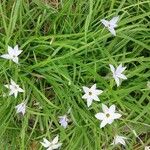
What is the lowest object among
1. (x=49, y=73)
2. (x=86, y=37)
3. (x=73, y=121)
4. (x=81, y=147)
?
(x=81, y=147)

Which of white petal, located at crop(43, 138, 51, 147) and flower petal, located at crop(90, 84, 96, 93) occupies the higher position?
flower petal, located at crop(90, 84, 96, 93)

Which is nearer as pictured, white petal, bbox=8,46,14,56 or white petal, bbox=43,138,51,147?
white petal, bbox=8,46,14,56

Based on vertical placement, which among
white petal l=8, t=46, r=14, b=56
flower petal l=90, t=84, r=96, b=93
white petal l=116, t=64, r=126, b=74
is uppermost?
white petal l=8, t=46, r=14, b=56

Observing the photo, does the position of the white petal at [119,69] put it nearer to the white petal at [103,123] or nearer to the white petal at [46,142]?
the white petal at [103,123]

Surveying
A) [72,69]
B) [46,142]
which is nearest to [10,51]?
[72,69]

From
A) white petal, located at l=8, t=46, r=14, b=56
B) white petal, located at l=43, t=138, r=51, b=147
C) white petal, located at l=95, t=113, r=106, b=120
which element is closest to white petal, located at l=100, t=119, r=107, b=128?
white petal, located at l=95, t=113, r=106, b=120

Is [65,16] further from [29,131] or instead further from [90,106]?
[29,131]

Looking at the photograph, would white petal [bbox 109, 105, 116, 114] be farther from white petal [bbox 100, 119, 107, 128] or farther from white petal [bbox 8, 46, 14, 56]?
white petal [bbox 8, 46, 14, 56]

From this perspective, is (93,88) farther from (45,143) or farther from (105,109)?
(45,143)

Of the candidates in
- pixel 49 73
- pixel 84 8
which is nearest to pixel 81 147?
pixel 49 73
